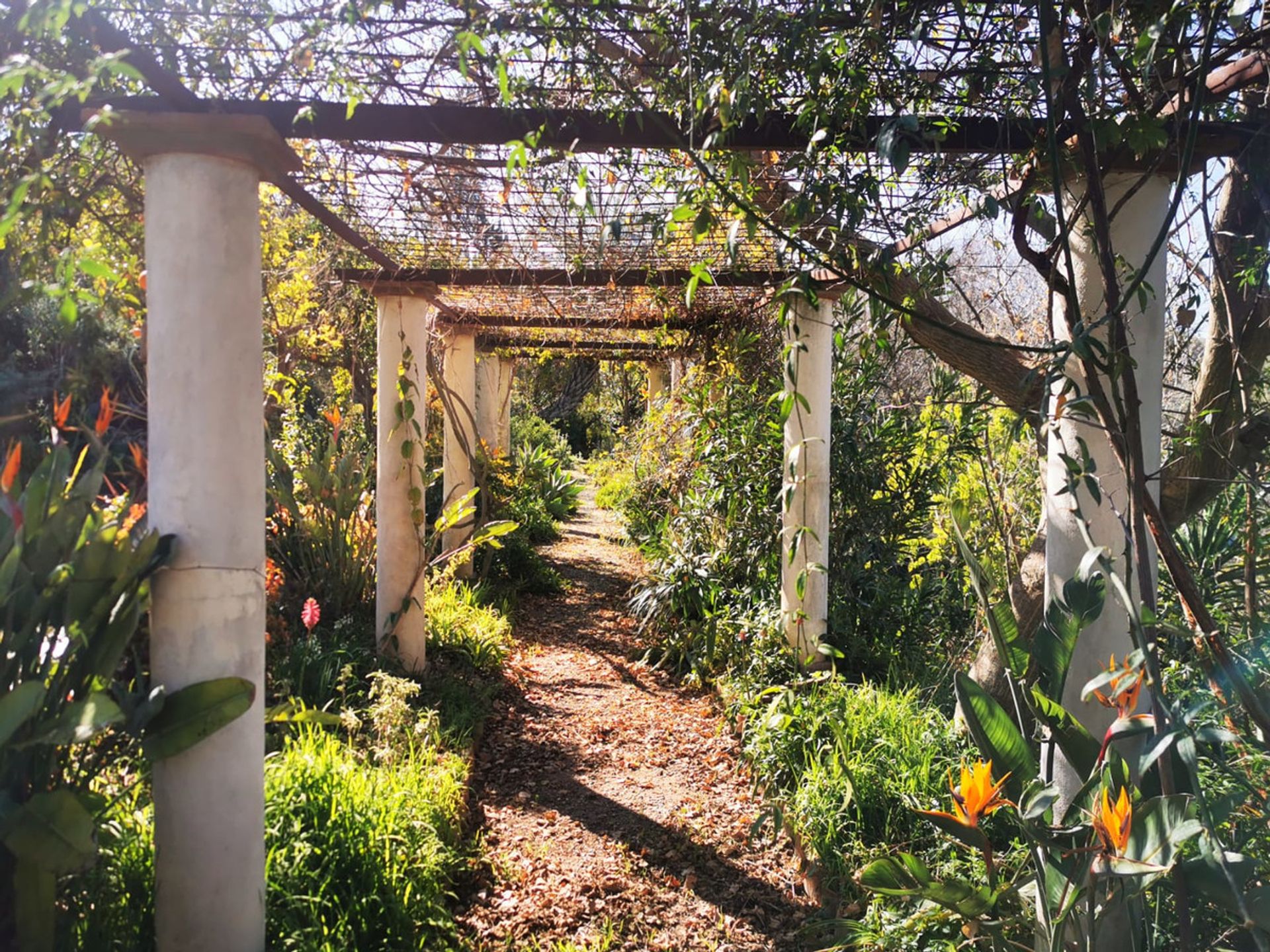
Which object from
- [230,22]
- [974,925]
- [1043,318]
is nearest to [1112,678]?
[974,925]

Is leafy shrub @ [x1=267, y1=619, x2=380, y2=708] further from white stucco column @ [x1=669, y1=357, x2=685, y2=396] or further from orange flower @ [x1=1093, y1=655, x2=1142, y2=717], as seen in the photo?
white stucco column @ [x1=669, y1=357, x2=685, y2=396]

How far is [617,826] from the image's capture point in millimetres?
3977

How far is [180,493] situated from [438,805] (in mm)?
1746

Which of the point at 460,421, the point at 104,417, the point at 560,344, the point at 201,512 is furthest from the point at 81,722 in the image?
the point at 560,344

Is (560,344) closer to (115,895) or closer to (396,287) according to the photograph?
(396,287)

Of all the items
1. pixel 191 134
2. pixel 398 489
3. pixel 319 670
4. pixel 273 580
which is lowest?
pixel 319 670

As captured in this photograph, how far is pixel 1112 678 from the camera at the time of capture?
64.6 inches

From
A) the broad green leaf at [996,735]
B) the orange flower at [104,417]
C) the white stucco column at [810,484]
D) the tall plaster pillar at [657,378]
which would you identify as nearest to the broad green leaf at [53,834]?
the orange flower at [104,417]

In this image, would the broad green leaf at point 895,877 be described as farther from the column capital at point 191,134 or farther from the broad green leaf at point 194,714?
the column capital at point 191,134

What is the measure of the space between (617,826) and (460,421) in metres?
4.34

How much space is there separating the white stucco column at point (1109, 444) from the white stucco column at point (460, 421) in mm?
5605

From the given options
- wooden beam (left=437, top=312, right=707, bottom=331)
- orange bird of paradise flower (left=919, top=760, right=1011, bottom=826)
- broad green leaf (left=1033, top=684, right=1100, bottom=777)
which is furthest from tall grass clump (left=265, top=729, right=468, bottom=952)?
wooden beam (left=437, top=312, right=707, bottom=331)

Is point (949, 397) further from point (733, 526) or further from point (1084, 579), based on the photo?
point (1084, 579)

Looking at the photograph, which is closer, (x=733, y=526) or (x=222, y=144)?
(x=222, y=144)
